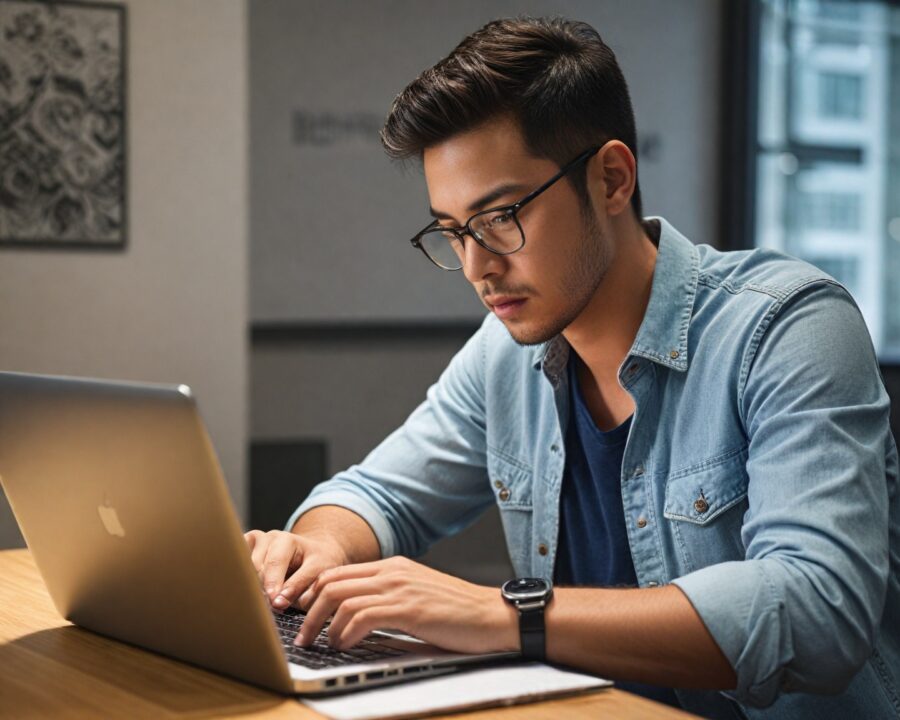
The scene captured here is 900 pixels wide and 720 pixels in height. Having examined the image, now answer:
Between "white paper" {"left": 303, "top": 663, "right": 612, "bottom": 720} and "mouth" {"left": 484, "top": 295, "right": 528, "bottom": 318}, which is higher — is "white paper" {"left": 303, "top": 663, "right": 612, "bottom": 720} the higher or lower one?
the lower one

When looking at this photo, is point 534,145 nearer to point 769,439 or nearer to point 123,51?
point 769,439

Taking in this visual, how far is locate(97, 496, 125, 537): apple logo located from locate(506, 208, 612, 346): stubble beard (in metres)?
0.57

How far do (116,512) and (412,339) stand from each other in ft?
10.8

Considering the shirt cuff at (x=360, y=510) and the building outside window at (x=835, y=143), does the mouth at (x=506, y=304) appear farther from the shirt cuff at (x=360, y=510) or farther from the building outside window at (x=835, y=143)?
the building outside window at (x=835, y=143)

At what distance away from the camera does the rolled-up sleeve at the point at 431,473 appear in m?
1.72

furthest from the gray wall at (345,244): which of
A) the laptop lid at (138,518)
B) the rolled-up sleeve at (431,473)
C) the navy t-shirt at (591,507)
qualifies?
the laptop lid at (138,518)

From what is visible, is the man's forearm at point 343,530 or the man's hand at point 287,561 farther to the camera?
the man's forearm at point 343,530

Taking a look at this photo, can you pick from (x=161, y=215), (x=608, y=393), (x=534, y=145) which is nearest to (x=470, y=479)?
(x=608, y=393)

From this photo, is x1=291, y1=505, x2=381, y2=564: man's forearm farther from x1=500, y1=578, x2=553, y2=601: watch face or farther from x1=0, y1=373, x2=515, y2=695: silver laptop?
x1=500, y1=578, x2=553, y2=601: watch face

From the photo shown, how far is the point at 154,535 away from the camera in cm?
109

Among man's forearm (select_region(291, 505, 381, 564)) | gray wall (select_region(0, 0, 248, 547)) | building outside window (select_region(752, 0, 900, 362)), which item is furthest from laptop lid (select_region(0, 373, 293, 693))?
building outside window (select_region(752, 0, 900, 362))

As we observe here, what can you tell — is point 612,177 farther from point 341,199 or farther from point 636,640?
point 341,199

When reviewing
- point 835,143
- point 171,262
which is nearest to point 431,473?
point 171,262

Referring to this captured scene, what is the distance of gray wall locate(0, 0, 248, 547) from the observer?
3.27 m
